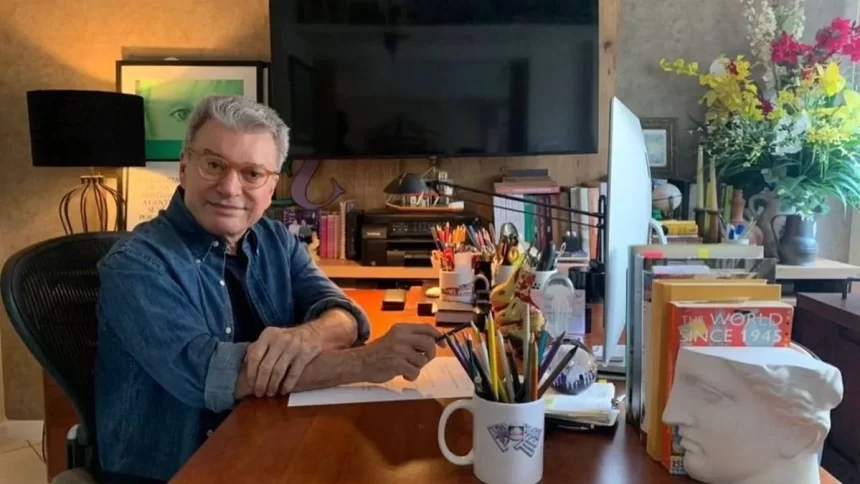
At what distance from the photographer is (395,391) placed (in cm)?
110

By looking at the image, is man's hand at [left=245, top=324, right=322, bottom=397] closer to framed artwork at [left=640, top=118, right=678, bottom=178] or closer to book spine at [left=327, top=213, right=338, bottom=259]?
book spine at [left=327, top=213, right=338, bottom=259]

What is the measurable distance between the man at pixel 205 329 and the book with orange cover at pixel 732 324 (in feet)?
1.57

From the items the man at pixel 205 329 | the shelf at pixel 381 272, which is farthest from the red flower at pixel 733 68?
the man at pixel 205 329

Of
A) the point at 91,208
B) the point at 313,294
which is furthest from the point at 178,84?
the point at 313,294

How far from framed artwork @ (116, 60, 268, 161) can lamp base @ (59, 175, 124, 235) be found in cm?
29

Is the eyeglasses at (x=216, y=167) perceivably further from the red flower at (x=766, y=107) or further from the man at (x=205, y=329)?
the red flower at (x=766, y=107)

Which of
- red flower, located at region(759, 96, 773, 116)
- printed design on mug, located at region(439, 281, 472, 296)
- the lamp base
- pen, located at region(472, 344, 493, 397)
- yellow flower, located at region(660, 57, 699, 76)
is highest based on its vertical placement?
yellow flower, located at region(660, 57, 699, 76)

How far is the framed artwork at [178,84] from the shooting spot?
2742 mm

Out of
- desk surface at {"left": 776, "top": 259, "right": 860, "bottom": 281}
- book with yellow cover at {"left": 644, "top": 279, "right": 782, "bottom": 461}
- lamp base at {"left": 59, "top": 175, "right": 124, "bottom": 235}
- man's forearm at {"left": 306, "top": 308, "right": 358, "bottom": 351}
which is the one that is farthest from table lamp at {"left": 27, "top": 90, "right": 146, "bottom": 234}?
desk surface at {"left": 776, "top": 259, "right": 860, "bottom": 281}

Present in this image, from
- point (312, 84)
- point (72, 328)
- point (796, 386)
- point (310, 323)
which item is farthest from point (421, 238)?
point (796, 386)

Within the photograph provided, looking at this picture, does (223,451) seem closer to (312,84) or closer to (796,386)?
(796,386)

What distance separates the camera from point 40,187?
9.29 feet

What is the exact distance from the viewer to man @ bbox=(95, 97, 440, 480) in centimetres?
107

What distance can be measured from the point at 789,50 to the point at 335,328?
6.69 feet
